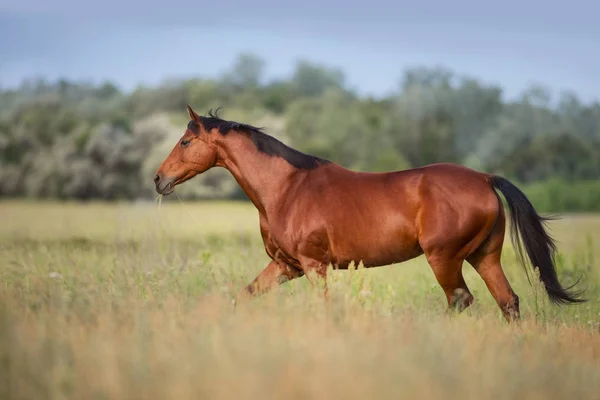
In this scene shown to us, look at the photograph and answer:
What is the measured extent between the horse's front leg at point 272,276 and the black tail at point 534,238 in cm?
213

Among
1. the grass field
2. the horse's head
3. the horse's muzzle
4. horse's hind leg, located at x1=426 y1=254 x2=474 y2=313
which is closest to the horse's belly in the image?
horse's hind leg, located at x1=426 y1=254 x2=474 y2=313

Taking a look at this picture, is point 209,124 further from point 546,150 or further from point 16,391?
point 546,150

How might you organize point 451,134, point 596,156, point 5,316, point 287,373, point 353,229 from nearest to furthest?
point 287,373 → point 5,316 → point 353,229 → point 596,156 → point 451,134

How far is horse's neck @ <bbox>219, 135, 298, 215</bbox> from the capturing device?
24.7 ft

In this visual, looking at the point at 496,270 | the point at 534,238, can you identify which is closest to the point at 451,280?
the point at 496,270

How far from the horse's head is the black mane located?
0.20 ft

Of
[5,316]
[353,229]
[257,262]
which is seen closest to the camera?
[5,316]

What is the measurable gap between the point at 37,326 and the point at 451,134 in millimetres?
63218

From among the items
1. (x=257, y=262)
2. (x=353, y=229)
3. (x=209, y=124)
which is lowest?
(x=257, y=262)

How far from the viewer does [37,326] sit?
4504 millimetres

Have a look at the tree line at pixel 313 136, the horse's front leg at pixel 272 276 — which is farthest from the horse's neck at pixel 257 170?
the tree line at pixel 313 136

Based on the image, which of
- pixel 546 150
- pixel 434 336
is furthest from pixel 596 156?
pixel 434 336

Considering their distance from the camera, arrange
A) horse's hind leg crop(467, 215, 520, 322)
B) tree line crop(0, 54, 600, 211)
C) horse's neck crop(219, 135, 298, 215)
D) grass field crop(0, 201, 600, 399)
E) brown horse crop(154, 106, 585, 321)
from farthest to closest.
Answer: tree line crop(0, 54, 600, 211), horse's neck crop(219, 135, 298, 215), horse's hind leg crop(467, 215, 520, 322), brown horse crop(154, 106, 585, 321), grass field crop(0, 201, 600, 399)

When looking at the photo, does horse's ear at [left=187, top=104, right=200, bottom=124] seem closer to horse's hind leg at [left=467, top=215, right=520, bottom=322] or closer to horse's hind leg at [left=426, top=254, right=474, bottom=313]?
horse's hind leg at [left=426, top=254, right=474, bottom=313]
